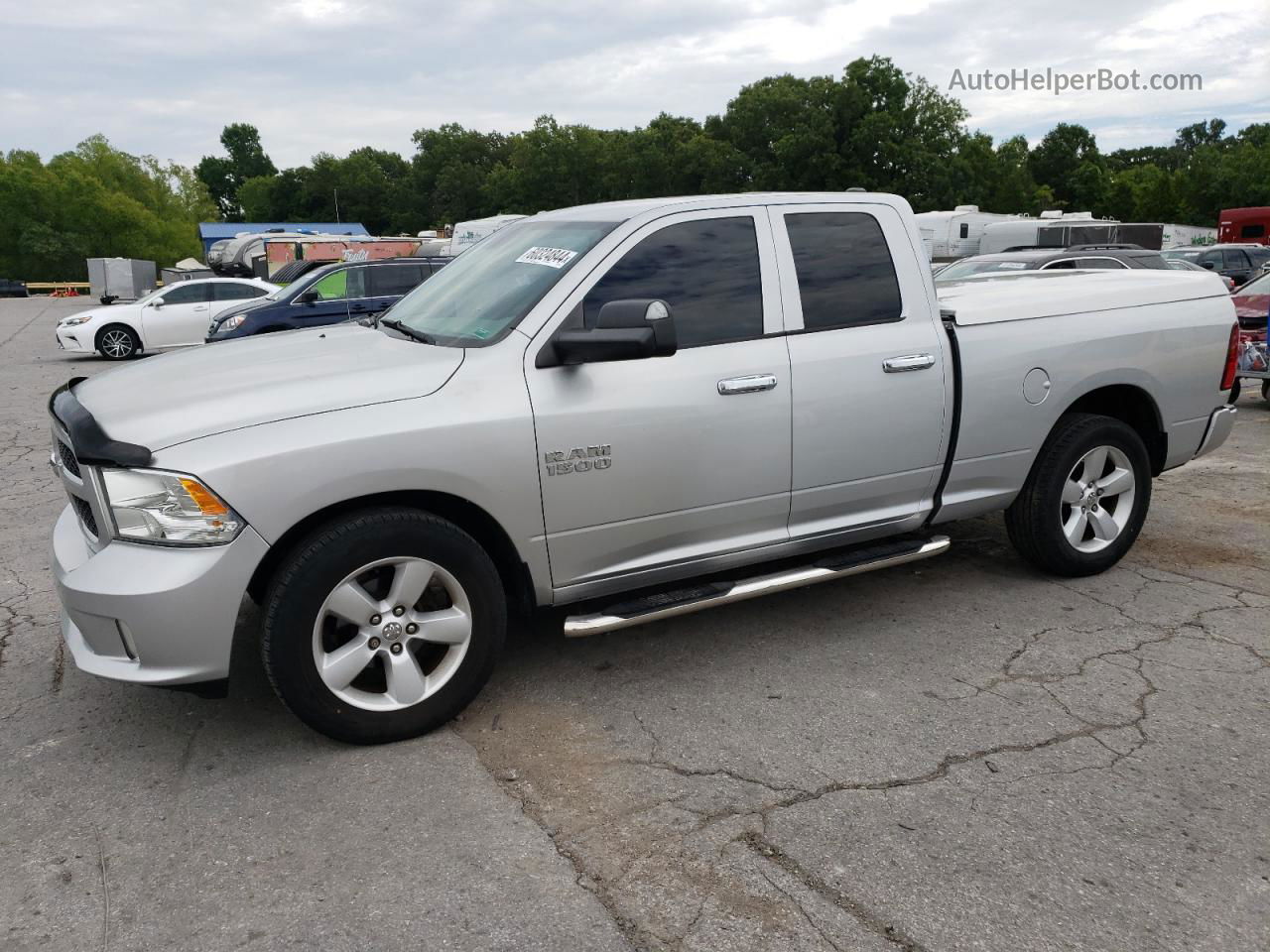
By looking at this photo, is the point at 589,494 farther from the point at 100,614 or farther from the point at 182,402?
the point at 100,614

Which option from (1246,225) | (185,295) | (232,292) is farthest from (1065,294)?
(1246,225)

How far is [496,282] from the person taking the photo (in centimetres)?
423

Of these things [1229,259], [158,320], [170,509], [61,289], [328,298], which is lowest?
[170,509]

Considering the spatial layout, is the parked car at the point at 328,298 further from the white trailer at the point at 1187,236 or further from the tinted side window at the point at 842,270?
the white trailer at the point at 1187,236

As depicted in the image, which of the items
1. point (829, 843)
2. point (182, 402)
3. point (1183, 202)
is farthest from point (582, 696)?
point (1183, 202)

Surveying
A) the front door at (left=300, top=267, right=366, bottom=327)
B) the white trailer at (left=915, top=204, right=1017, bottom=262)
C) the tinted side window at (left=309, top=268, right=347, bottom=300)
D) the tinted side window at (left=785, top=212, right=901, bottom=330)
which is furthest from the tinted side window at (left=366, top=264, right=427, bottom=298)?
the white trailer at (left=915, top=204, right=1017, bottom=262)

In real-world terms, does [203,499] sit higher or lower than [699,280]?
lower

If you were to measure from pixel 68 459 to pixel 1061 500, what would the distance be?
14.3 feet

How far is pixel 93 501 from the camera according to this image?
10.9 feet

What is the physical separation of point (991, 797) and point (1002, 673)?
103 centimetres

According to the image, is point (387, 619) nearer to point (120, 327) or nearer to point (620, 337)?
point (620, 337)

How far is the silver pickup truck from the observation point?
3.26 m

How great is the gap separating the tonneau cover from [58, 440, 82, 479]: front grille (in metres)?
3.61

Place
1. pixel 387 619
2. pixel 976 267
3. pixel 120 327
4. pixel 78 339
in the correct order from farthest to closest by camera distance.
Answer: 1. pixel 120 327
2. pixel 78 339
3. pixel 976 267
4. pixel 387 619
